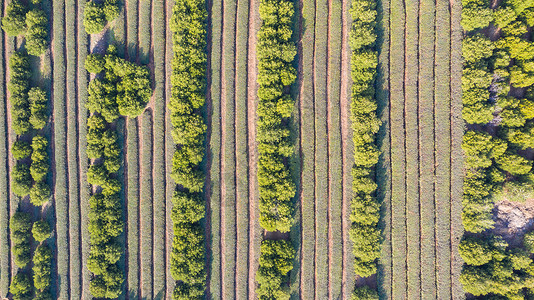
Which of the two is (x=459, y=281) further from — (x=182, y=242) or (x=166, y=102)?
(x=166, y=102)

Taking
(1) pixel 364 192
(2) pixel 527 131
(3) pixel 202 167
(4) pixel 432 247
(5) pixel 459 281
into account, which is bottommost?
(5) pixel 459 281

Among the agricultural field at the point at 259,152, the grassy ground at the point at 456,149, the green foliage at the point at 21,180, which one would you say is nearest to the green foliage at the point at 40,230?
the agricultural field at the point at 259,152

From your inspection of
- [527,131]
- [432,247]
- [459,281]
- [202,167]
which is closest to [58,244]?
[202,167]

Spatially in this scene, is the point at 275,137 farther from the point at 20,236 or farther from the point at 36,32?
the point at 20,236

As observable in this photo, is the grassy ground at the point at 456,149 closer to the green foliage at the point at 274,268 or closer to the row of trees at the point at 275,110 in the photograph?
the row of trees at the point at 275,110

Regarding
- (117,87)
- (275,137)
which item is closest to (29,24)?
(117,87)

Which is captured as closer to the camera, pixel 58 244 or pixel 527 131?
pixel 527 131
